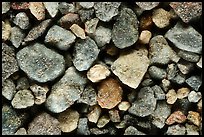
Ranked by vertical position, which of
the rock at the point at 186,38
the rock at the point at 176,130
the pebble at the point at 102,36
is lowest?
the rock at the point at 176,130

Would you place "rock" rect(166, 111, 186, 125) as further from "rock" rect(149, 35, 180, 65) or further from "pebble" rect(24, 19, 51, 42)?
"pebble" rect(24, 19, 51, 42)

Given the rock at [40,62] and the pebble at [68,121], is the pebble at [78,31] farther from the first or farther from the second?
the pebble at [68,121]

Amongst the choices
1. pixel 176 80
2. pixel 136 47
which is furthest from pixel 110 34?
pixel 176 80

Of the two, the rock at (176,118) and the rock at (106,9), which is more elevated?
the rock at (106,9)

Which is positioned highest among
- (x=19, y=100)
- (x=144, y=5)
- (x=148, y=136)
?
(x=144, y=5)

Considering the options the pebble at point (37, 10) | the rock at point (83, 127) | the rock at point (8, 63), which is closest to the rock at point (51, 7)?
the pebble at point (37, 10)

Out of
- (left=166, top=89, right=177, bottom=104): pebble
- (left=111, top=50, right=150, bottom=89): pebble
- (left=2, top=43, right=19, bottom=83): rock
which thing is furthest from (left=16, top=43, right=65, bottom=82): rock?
(left=166, top=89, right=177, bottom=104): pebble

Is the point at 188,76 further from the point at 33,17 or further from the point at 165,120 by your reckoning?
the point at 33,17

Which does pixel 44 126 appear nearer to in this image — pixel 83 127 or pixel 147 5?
pixel 83 127
